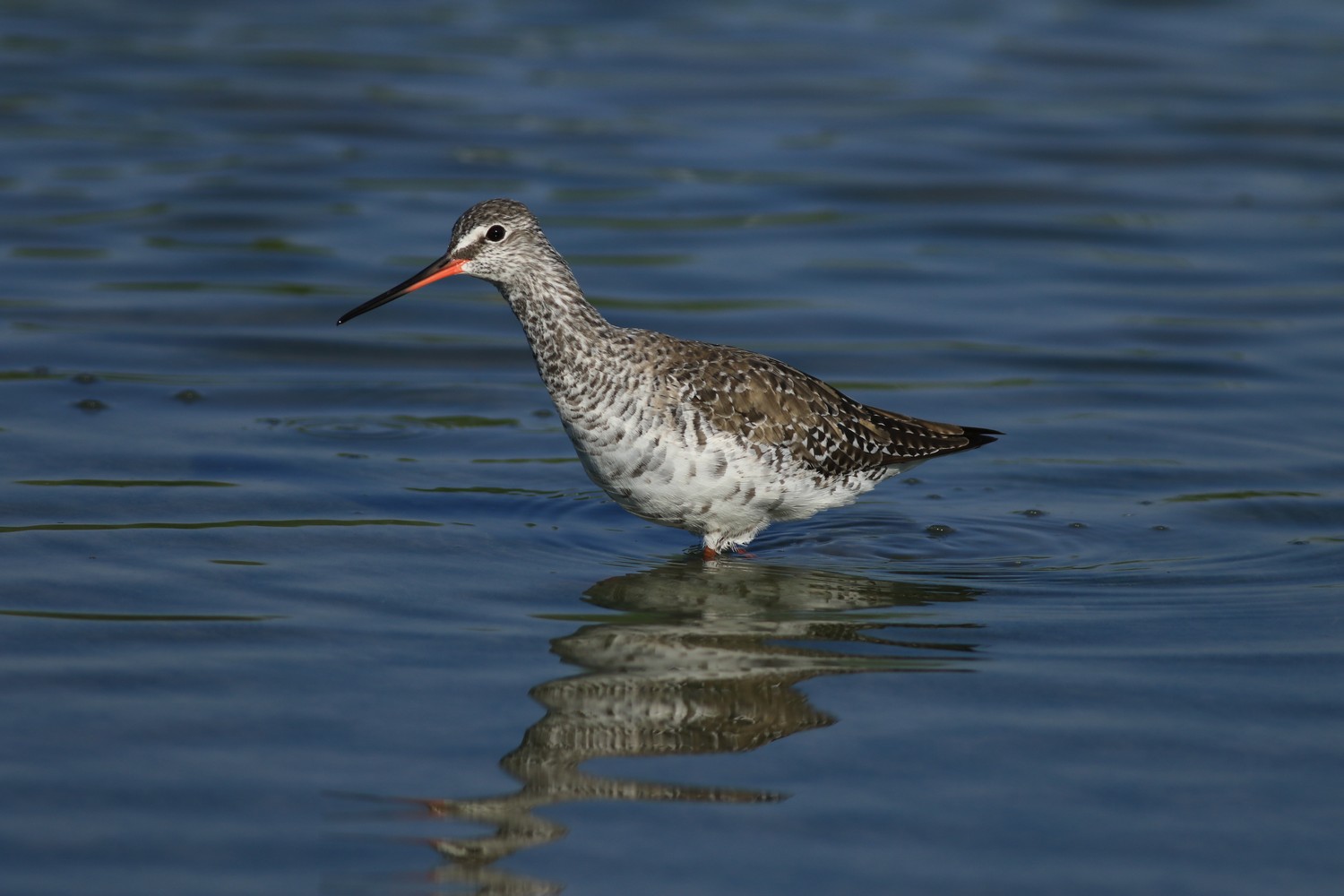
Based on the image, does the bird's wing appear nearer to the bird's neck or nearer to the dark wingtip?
the dark wingtip

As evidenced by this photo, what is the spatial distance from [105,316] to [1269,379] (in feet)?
27.9

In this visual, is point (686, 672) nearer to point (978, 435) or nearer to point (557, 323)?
point (557, 323)

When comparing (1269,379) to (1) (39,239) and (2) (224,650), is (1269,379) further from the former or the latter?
(1) (39,239)

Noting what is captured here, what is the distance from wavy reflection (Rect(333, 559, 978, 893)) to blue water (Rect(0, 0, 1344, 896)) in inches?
1.2

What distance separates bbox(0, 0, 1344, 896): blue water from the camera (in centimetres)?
604

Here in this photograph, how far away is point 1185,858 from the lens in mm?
5809

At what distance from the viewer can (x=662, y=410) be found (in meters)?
8.77

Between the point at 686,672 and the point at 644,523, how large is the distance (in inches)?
105

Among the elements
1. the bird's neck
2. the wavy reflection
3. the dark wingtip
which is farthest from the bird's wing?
the wavy reflection

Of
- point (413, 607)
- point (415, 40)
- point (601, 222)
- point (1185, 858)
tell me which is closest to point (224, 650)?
point (413, 607)

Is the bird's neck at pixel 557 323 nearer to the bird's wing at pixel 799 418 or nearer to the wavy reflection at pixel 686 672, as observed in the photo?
the bird's wing at pixel 799 418

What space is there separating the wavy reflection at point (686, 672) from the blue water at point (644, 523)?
1.2 inches

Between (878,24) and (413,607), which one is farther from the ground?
(878,24)

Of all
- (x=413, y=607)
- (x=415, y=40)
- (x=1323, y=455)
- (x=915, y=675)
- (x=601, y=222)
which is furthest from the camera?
(x=415, y=40)
